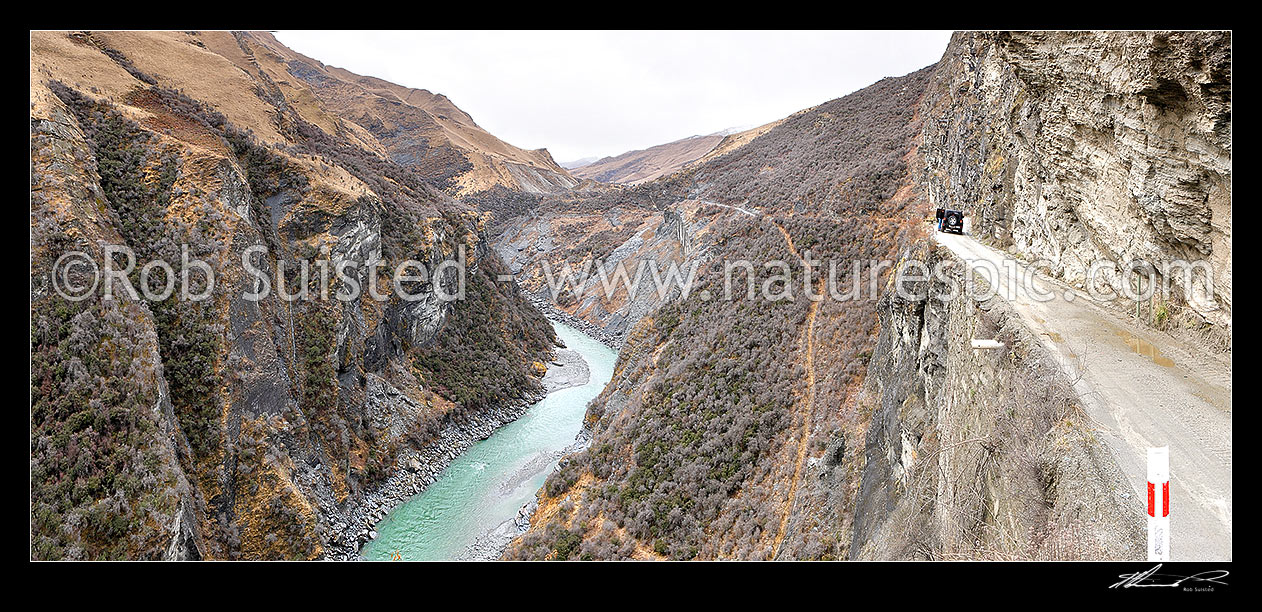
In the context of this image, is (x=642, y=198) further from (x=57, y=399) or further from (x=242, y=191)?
(x=57, y=399)

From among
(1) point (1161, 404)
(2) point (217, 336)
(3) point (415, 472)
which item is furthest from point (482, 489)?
(1) point (1161, 404)

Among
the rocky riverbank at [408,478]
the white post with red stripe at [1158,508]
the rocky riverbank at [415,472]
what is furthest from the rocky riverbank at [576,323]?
the white post with red stripe at [1158,508]

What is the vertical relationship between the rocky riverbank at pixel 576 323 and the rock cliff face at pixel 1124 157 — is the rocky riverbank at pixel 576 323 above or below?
below

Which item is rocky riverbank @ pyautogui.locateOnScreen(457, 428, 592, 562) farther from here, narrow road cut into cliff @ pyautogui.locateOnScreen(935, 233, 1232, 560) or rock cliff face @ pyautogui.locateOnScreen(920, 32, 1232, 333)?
rock cliff face @ pyautogui.locateOnScreen(920, 32, 1232, 333)

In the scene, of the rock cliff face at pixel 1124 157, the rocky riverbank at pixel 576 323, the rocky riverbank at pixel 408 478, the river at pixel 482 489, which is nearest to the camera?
the rock cliff face at pixel 1124 157

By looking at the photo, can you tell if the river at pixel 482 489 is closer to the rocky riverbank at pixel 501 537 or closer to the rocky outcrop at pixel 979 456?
the rocky riverbank at pixel 501 537
